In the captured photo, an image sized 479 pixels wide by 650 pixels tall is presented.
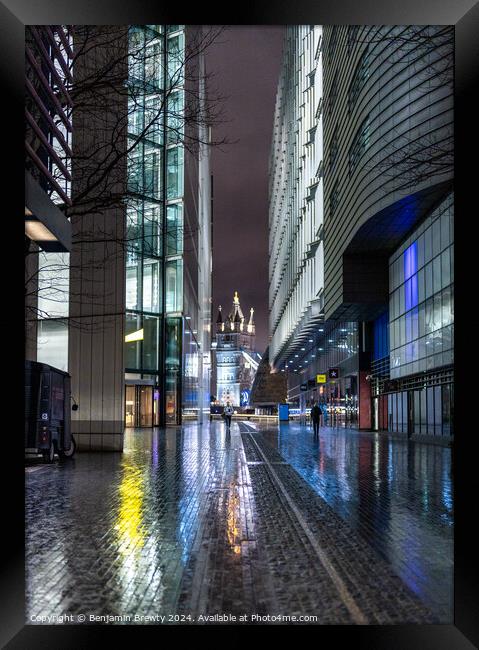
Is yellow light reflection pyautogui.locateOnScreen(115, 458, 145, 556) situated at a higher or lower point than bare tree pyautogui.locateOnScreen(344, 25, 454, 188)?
lower

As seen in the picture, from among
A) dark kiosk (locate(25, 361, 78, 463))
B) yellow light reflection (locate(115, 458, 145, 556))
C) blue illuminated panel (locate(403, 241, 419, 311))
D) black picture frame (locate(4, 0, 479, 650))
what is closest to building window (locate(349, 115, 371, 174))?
blue illuminated panel (locate(403, 241, 419, 311))

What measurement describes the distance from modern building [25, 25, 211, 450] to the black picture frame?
5.26 meters

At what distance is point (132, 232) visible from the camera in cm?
3584

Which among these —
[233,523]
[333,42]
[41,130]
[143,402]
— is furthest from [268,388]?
[233,523]

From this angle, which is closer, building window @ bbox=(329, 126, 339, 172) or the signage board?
building window @ bbox=(329, 126, 339, 172)

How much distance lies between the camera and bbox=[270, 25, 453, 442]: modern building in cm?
2691

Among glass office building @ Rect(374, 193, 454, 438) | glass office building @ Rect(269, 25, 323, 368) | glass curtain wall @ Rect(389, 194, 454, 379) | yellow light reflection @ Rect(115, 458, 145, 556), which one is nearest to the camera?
yellow light reflection @ Rect(115, 458, 145, 556)

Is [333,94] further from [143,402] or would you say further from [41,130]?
[41,130]

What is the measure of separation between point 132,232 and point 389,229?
38.6ft

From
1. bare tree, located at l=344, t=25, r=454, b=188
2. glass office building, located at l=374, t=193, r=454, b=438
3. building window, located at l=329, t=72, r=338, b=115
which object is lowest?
glass office building, located at l=374, t=193, r=454, b=438

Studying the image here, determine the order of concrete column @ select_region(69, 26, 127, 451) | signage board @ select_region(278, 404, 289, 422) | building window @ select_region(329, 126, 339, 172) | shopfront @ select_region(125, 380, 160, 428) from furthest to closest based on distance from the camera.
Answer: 1. signage board @ select_region(278, 404, 289, 422)
2. shopfront @ select_region(125, 380, 160, 428)
3. building window @ select_region(329, 126, 339, 172)
4. concrete column @ select_region(69, 26, 127, 451)

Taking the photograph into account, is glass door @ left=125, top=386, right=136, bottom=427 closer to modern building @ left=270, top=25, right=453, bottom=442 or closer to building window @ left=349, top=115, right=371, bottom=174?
modern building @ left=270, top=25, right=453, bottom=442
